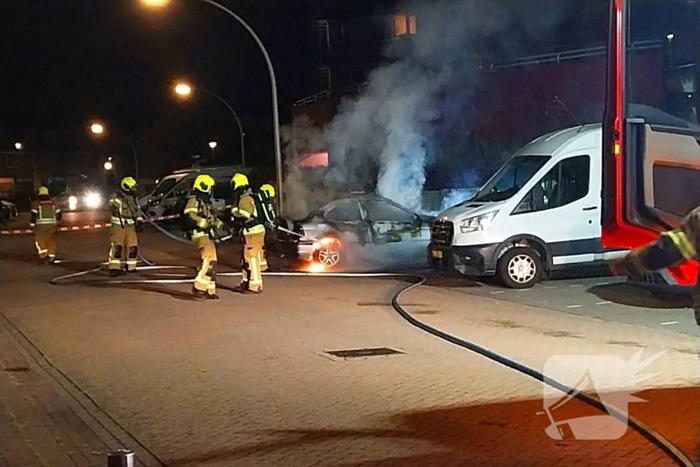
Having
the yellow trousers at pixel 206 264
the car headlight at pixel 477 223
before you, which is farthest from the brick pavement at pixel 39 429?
the car headlight at pixel 477 223

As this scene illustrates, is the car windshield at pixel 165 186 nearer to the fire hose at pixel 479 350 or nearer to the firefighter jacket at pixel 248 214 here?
the fire hose at pixel 479 350

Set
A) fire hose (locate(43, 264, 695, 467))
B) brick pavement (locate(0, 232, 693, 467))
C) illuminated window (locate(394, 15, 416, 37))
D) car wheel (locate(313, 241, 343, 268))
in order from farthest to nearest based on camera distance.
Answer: illuminated window (locate(394, 15, 416, 37)) < car wheel (locate(313, 241, 343, 268)) < brick pavement (locate(0, 232, 693, 467)) < fire hose (locate(43, 264, 695, 467))

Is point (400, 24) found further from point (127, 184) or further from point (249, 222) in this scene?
point (249, 222)

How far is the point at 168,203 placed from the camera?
3172 centimetres

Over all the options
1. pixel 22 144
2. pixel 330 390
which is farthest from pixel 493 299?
pixel 22 144

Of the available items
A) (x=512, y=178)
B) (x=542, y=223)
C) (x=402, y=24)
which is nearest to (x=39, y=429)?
(x=542, y=223)

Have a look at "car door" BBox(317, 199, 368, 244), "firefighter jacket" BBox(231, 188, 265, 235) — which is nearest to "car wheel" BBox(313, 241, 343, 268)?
"car door" BBox(317, 199, 368, 244)

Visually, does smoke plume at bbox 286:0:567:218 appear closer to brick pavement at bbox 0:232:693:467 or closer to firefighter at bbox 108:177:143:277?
firefighter at bbox 108:177:143:277

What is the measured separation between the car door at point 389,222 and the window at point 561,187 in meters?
5.43

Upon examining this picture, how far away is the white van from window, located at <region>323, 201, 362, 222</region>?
191 inches

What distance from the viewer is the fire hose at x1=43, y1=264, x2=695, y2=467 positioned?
5.77m

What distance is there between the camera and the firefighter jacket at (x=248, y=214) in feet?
43.4

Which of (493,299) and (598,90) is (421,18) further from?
(493,299)

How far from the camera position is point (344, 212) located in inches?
729
